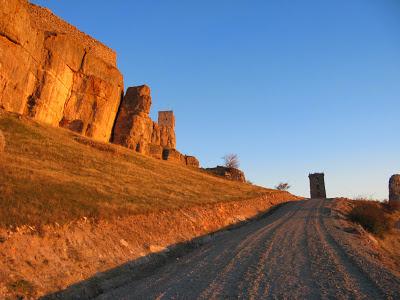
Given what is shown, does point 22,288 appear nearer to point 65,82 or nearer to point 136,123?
point 65,82

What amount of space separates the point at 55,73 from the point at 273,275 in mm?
40202

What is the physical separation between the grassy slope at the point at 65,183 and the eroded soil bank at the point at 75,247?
77cm

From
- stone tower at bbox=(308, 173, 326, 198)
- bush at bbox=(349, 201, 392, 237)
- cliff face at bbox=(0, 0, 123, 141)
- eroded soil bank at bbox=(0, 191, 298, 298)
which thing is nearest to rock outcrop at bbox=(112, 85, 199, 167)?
cliff face at bbox=(0, 0, 123, 141)

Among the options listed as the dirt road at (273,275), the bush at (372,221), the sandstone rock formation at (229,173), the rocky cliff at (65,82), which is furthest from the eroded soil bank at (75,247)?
the sandstone rock formation at (229,173)

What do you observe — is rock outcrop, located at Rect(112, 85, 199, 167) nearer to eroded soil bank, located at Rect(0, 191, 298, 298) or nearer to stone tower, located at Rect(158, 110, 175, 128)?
stone tower, located at Rect(158, 110, 175, 128)

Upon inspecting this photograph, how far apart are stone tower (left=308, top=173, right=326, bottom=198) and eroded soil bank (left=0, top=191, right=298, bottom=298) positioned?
5752 centimetres

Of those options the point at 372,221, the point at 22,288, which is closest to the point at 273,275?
the point at 22,288

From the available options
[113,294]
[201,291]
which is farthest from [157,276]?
[201,291]

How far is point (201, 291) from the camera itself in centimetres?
954

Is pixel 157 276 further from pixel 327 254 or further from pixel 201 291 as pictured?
pixel 327 254

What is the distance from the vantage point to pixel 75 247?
1341cm

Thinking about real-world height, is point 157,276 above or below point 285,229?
below

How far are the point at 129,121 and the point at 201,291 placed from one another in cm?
4822

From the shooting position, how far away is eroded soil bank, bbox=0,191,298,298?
10.7 m
